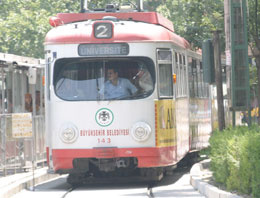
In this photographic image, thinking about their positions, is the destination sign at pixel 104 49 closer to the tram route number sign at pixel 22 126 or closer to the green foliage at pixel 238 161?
the tram route number sign at pixel 22 126

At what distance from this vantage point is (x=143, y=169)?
17656 millimetres

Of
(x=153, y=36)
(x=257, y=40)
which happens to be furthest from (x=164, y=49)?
(x=257, y=40)

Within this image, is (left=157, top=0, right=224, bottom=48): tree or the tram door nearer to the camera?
the tram door

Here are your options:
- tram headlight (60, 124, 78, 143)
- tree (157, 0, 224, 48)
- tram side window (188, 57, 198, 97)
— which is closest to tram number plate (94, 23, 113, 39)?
tram headlight (60, 124, 78, 143)

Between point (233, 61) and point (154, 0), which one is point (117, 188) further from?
point (154, 0)

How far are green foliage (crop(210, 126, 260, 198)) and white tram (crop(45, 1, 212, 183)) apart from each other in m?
1.48

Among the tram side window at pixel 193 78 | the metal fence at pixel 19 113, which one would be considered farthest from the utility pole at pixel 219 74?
the metal fence at pixel 19 113

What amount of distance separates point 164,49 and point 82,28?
1660 mm

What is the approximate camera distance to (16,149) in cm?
2147

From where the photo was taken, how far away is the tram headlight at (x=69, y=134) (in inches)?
666

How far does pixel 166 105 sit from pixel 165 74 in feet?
2.03

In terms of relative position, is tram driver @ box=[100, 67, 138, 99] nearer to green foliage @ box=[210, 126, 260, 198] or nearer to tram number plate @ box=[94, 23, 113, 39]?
tram number plate @ box=[94, 23, 113, 39]

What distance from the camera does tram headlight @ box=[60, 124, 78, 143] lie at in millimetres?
16906

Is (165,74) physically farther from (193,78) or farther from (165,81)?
(193,78)
